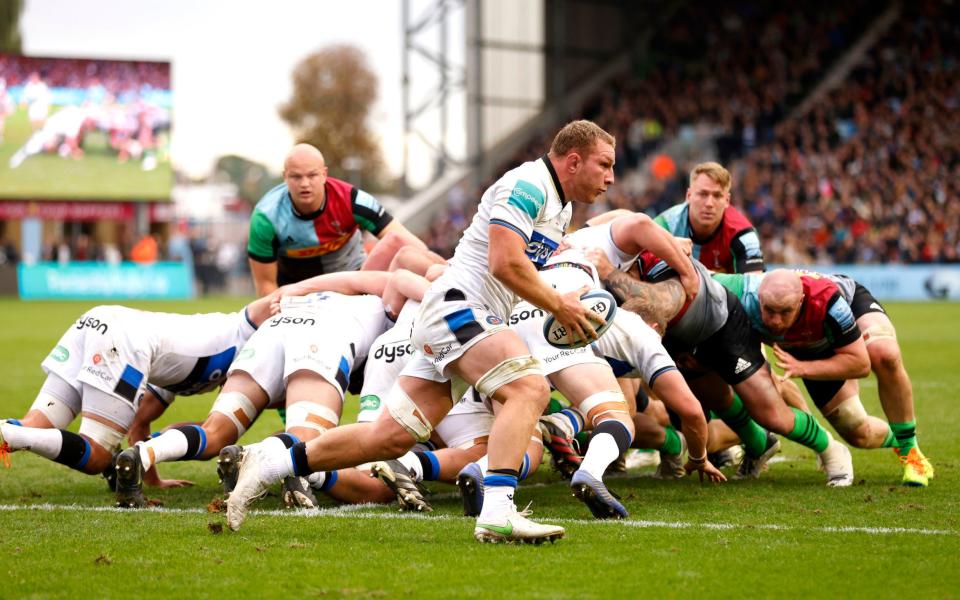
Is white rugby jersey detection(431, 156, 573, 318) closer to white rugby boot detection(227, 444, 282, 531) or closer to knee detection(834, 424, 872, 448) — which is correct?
white rugby boot detection(227, 444, 282, 531)

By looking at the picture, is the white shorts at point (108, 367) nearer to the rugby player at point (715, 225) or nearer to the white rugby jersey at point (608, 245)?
the white rugby jersey at point (608, 245)

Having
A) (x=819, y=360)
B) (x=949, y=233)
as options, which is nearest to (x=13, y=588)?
(x=819, y=360)

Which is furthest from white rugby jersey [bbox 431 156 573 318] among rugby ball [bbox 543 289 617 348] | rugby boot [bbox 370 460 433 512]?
rugby boot [bbox 370 460 433 512]

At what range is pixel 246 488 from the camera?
5.82 metres

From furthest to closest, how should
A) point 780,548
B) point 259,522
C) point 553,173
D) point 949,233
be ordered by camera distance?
1. point 949,233
2. point 259,522
3. point 553,173
4. point 780,548

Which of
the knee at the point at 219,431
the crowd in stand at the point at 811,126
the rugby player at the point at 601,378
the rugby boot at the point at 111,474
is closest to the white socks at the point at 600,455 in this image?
the rugby player at the point at 601,378

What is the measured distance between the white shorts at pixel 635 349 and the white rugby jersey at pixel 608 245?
0.67 m

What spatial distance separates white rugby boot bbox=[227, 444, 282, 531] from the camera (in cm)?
581

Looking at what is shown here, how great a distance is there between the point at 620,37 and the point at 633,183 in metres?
6.84

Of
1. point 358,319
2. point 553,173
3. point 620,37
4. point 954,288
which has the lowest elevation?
point 954,288

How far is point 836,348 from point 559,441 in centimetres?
184

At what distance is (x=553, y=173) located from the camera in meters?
5.84

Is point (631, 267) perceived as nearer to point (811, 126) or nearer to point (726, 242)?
point (726, 242)

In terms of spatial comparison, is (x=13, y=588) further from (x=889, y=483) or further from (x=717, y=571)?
(x=889, y=483)
